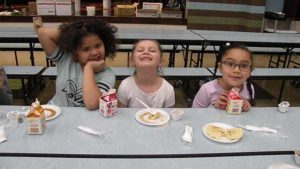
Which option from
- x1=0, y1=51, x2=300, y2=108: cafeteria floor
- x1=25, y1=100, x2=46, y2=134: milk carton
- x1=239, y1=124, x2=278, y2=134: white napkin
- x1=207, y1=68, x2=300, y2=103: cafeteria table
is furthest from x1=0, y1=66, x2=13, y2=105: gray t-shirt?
x1=207, y1=68, x2=300, y2=103: cafeteria table

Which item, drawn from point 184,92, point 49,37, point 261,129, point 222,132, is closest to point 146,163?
point 222,132

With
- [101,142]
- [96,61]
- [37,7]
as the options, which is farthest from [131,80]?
[37,7]

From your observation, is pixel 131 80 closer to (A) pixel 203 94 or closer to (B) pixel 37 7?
(A) pixel 203 94

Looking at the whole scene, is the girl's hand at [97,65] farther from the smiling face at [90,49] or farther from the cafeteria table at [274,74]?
the cafeteria table at [274,74]

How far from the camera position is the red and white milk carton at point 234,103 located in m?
1.45

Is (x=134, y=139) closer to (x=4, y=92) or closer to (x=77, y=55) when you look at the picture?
(x=77, y=55)

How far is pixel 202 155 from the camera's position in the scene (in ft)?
3.61

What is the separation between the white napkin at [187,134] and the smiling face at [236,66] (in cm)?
53

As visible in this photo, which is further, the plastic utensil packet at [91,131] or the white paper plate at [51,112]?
the white paper plate at [51,112]

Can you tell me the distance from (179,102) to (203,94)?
173 cm

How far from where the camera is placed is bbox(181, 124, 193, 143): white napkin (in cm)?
119

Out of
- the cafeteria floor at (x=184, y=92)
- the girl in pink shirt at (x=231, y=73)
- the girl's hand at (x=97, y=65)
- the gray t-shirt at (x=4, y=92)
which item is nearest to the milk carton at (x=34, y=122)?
the girl's hand at (x=97, y=65)

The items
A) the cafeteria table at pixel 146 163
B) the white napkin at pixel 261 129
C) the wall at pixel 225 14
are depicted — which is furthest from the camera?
the wall at pixel 225 14

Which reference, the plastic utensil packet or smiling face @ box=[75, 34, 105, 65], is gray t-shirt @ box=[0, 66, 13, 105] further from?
the plastic utensil packet
